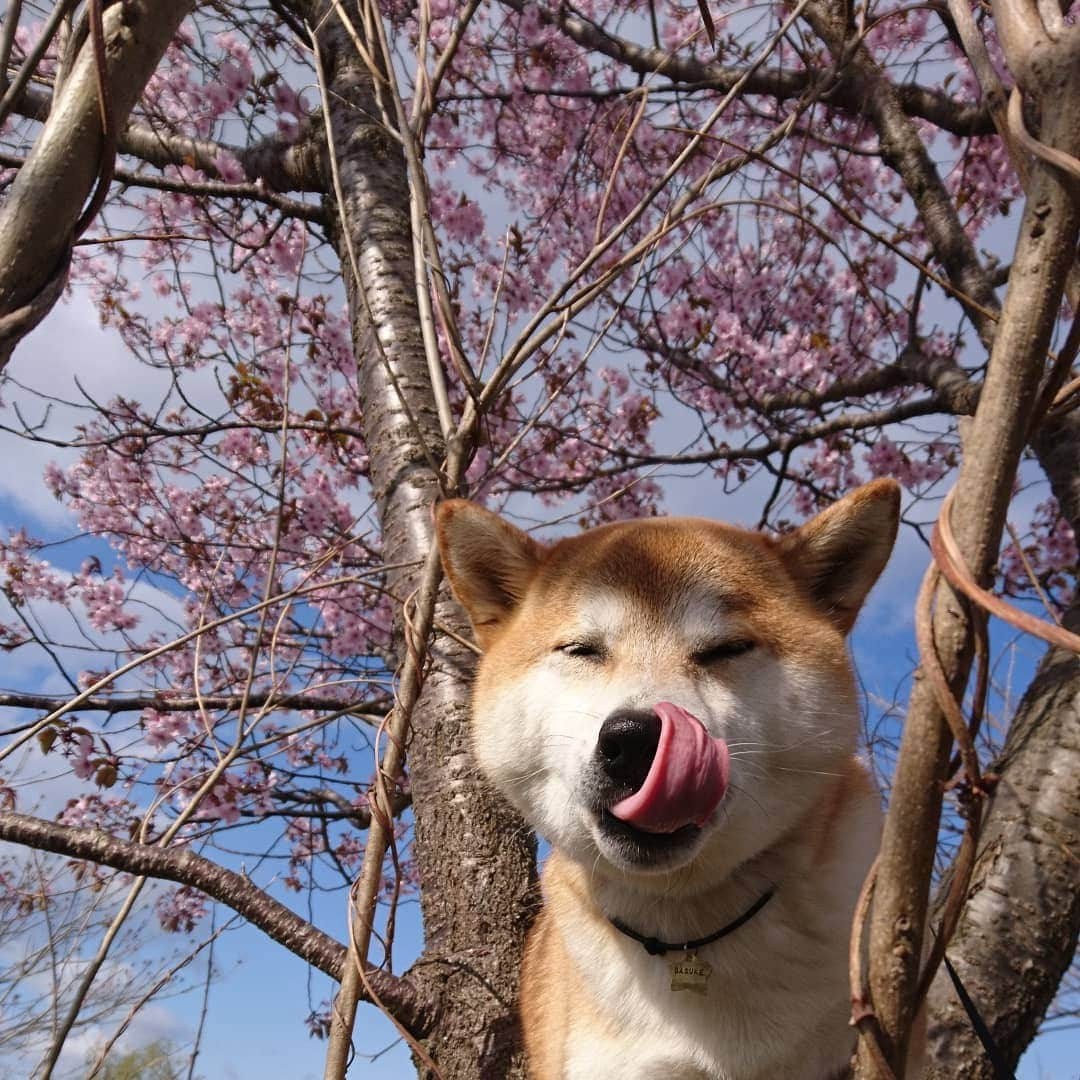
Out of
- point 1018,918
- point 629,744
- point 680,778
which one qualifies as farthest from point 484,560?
point 1018,918

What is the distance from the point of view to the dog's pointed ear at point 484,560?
2.00 meters

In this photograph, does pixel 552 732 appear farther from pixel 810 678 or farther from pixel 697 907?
pixel 810 678

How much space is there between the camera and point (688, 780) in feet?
4.15

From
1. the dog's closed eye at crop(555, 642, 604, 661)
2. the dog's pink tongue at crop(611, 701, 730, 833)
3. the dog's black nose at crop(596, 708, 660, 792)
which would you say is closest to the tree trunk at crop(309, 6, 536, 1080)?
the dog's closed eye at crop(555, 642, 604, 661)

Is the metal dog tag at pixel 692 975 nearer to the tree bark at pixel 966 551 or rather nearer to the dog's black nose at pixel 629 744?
the dog's black nose at pixel 629 744

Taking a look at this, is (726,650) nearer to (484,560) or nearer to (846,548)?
(846,548)

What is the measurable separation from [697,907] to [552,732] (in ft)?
1.43

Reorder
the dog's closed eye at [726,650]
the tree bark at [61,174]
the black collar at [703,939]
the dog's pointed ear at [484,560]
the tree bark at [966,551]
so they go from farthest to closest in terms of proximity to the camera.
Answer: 1. the dog's pointed ear at [484,560]
2. the dog's closed eye at [726,650]
3. the black collar at [703,939]
4. the tree bark at [61,174]
5. the tree bark at [966,551]

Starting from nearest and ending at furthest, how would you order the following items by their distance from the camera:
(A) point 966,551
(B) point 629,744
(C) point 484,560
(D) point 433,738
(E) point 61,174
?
(A) point 966,551
(E) point 61,174
(B) point 629,744
(C) point 484,560
(D) point 433,738

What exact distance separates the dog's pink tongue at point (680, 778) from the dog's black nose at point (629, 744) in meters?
0.10

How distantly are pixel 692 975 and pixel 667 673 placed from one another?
0.54 metres

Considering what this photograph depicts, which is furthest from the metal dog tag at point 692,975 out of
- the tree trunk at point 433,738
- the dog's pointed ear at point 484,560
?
the dog's pointed ear at point 484,560

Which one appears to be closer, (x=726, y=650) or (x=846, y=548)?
(x=726, y=650)

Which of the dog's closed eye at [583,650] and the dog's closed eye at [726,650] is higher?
the dog's closed eye at [583,650]
